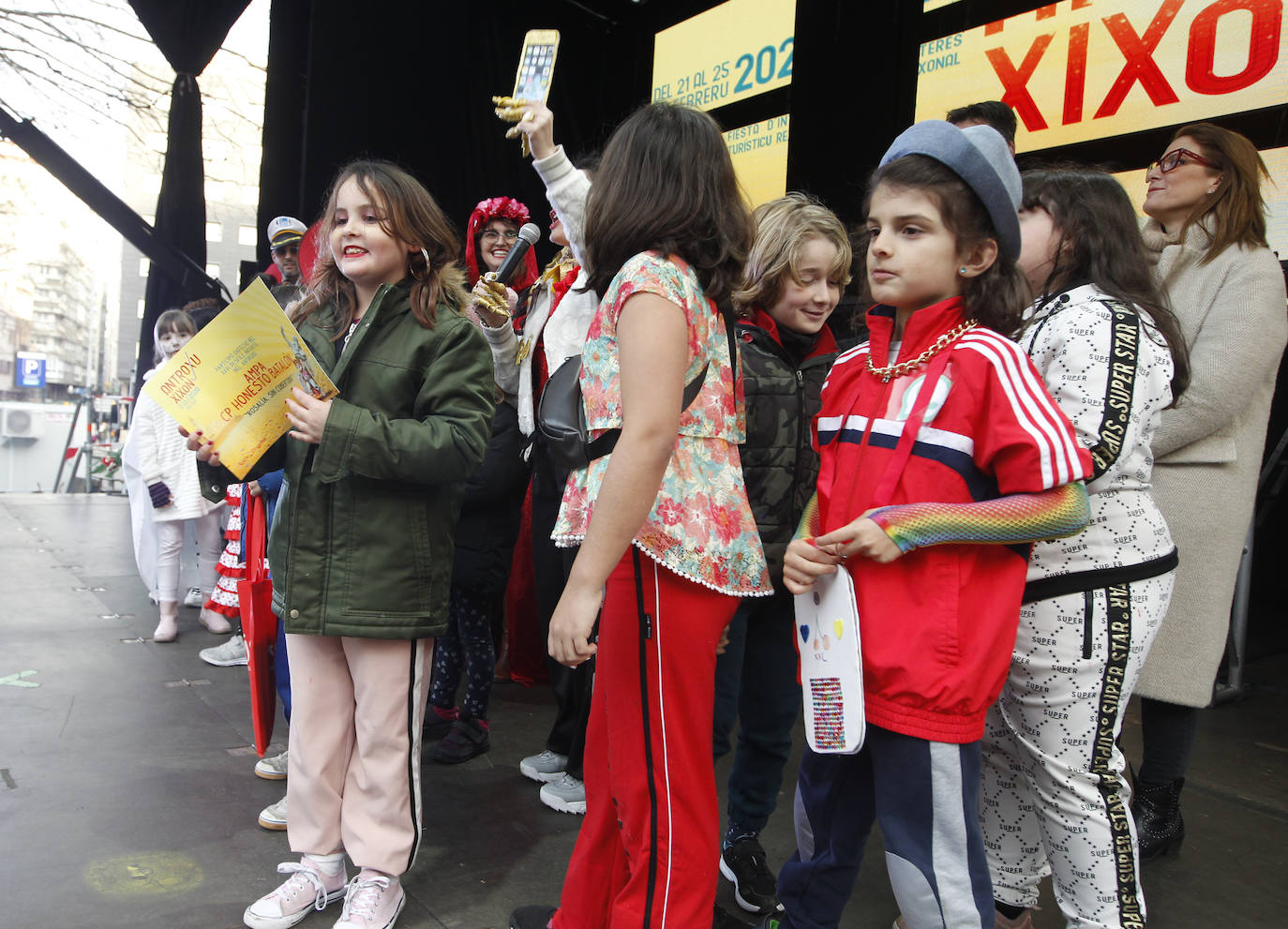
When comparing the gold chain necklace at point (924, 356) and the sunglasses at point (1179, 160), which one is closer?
the gold chain necklace at point (924, 356)

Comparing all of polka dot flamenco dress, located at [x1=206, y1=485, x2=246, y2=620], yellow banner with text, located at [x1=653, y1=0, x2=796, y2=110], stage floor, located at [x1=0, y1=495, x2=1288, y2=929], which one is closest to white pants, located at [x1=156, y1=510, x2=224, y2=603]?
polka dot flamenco dress, located at [x1=206, y1=485, x2=246, y2=620]

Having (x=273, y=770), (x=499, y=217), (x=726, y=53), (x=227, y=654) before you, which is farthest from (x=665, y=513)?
(x=726, y=53)

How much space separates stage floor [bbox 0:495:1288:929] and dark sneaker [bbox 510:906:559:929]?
90 millimetres

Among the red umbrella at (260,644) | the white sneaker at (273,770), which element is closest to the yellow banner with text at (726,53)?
the red umbrella at (260,644)

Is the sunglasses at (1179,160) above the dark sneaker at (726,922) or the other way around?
above

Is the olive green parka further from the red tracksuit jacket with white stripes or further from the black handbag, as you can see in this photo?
the red tracksuit jacket with white stripes

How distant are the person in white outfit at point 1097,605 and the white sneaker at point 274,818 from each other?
175 cm

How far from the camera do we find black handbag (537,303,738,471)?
5.06 feet

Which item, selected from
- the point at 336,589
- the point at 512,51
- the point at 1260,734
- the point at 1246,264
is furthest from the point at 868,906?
the point at 512,51

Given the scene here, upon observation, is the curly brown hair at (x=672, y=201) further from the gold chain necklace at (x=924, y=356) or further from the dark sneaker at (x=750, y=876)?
the dark sneaker at (x=750, y=876)

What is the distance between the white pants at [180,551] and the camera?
4270 millimetres

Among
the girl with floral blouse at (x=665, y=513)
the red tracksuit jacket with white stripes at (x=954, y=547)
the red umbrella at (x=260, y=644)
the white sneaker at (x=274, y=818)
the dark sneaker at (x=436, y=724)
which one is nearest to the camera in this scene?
the red tracksuit jacket with white stripes at (x=954, y=547)

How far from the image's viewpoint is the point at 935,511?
1.32 m

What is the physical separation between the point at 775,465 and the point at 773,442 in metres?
0.05
